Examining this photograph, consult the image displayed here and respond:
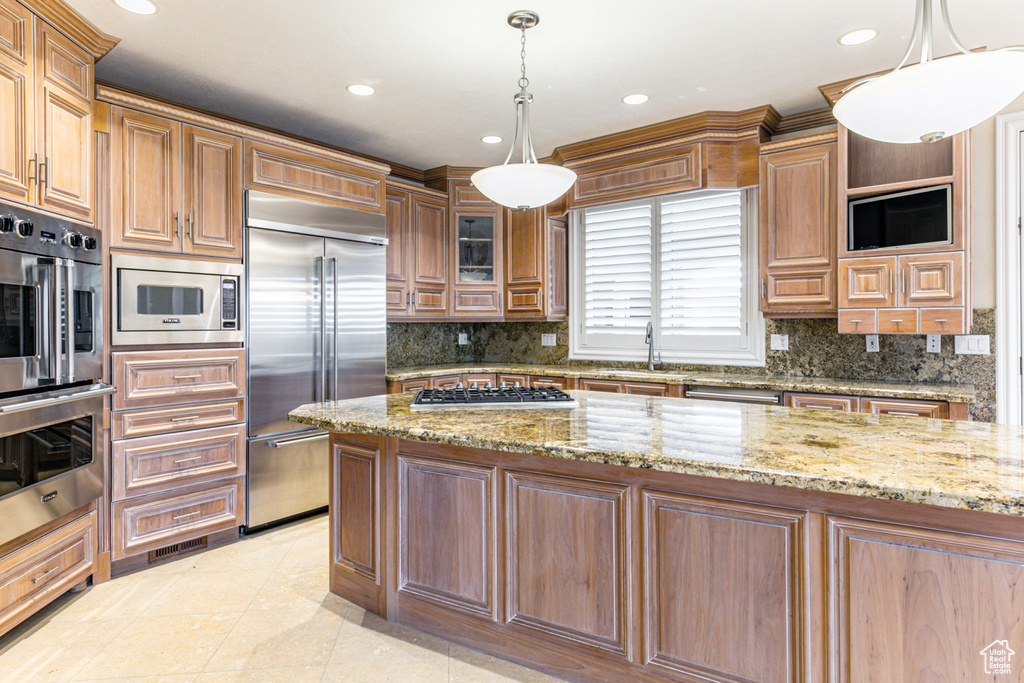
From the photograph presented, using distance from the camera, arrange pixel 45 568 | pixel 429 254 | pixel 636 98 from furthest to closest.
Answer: pixel 429 254 < pixel 636 98 < pixel 45 568

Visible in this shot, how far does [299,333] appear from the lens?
350cm

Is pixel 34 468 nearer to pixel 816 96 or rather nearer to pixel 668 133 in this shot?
pixel 668 133

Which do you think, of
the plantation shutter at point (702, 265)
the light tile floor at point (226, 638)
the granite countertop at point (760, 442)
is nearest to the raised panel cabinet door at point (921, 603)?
the granite countertop at point (760, 442)

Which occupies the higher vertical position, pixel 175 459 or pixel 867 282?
pixel 867 282

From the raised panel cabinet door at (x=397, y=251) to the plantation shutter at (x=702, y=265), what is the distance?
78.5 inches

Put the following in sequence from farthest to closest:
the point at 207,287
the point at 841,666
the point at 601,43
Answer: the point at 207,287, the point at 601,43, the point at 841,666

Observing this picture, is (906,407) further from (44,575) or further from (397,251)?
(44,575)

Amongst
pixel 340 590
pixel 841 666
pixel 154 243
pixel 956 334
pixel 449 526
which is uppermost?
pixel 154 243

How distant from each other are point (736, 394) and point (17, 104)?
149 inches

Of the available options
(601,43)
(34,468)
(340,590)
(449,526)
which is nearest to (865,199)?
(601,43)

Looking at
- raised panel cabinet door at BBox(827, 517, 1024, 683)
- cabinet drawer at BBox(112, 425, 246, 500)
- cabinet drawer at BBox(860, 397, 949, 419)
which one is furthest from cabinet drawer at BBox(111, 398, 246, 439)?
cabinet drawer at BBox(860, 397, 949, 419)

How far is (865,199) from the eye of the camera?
10.8 ft

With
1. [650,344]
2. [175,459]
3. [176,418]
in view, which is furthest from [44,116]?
[650,344]

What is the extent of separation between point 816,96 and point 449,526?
129 inches
